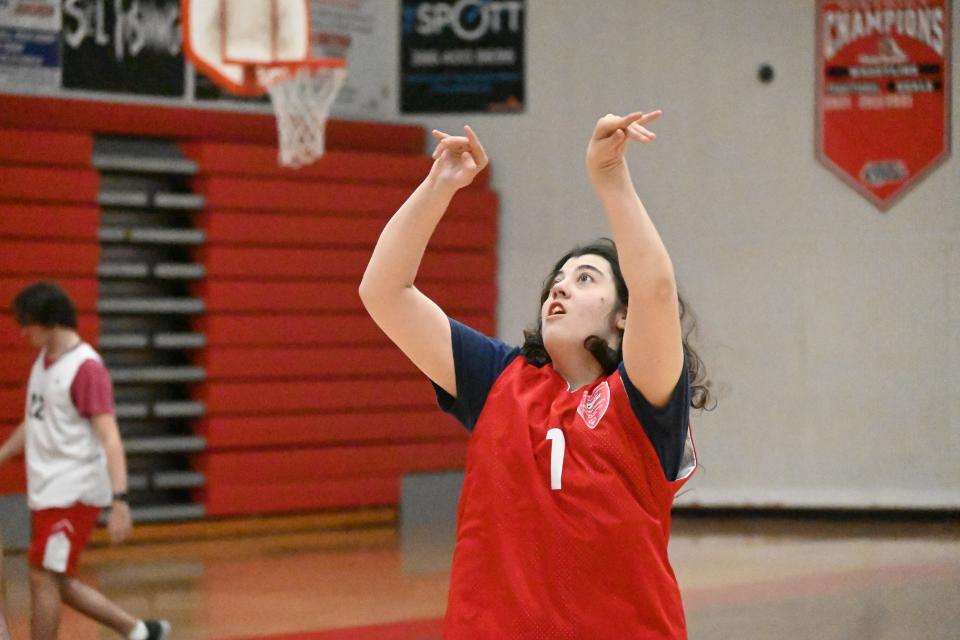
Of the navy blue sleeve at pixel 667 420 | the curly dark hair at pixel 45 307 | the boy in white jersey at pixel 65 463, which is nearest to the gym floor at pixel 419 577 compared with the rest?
the boy in white jersey at pixel 65 463

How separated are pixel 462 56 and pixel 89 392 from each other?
6.20m

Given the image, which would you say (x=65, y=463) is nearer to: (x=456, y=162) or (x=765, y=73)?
(x=456, y=162)

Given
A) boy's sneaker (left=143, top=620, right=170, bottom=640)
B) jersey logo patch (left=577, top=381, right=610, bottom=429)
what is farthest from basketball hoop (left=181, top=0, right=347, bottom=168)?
jersey logo patch (left=577, top=381, right=610, bottom=429)

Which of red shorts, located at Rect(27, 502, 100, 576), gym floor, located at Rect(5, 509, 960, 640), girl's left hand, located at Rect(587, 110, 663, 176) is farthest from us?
gym floor, located at Rect(5, 509, 960, 640)

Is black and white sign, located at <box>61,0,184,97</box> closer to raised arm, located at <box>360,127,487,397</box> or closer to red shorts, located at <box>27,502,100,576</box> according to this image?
red shorts, located at <box>27,502,100,576</box>

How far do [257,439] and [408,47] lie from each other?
353 centimetres

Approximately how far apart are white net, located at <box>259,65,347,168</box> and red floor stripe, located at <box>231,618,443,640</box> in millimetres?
3891

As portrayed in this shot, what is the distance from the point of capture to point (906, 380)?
10.3 meters

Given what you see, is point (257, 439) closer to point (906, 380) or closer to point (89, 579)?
point (89, 579)

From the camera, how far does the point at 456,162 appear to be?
8.09 feet

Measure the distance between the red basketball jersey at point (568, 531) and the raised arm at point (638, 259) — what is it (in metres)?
0.13

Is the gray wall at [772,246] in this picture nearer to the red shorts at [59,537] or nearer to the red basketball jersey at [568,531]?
the red shorts at [59,537]

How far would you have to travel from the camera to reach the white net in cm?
892

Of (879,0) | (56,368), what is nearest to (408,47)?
(879,0)
